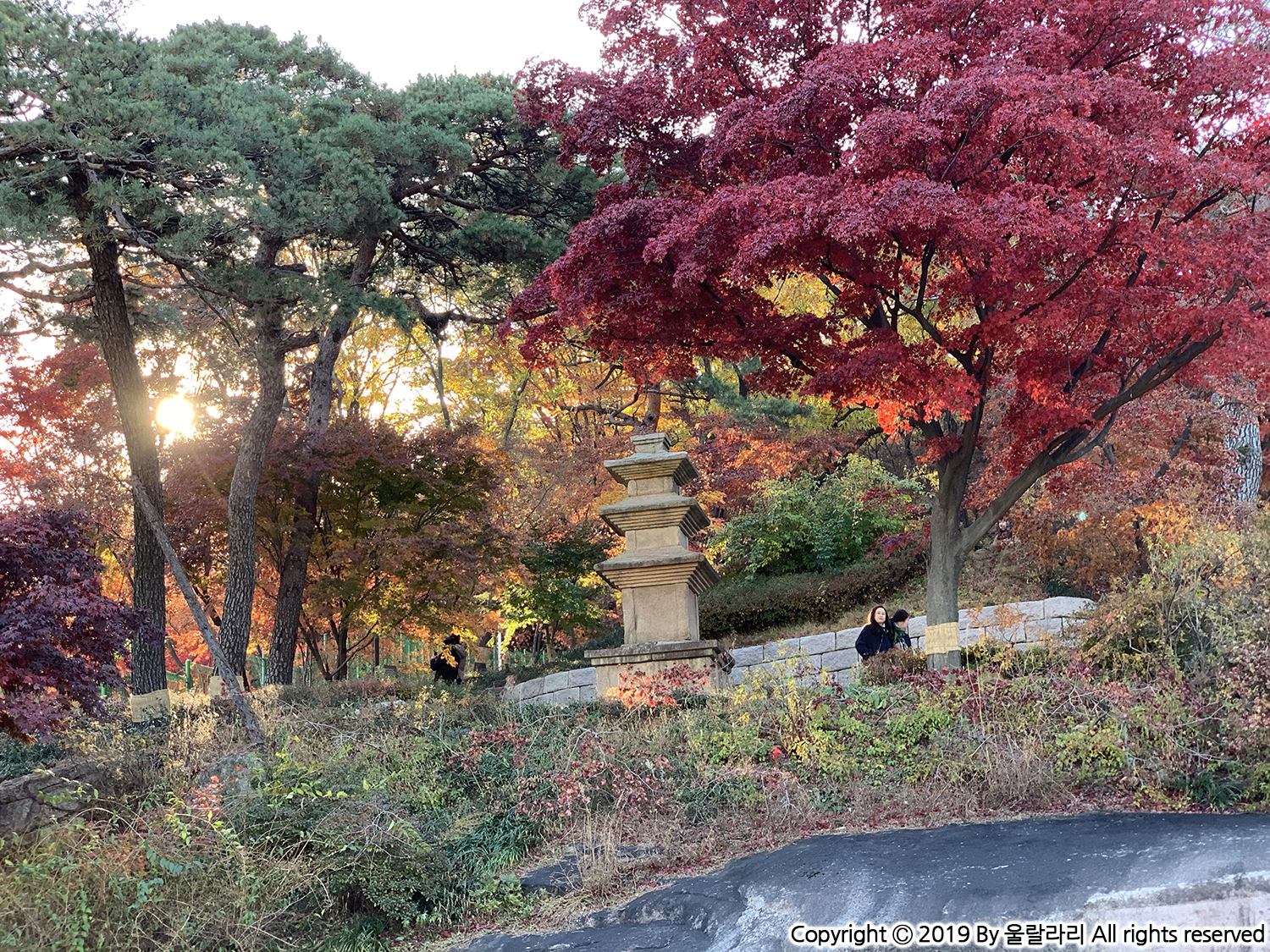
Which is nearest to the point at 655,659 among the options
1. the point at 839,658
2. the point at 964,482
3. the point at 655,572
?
the point at 655,572

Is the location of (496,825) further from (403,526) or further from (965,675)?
(403,526)

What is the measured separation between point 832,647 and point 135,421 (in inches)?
374

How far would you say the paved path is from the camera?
5.15 m

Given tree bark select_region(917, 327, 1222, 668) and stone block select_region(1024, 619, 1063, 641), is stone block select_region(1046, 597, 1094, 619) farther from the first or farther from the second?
tree bark select_region(917, 327, 1222, 668)

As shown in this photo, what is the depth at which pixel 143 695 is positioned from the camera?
1169cm

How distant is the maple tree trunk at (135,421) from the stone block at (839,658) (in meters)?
8.50

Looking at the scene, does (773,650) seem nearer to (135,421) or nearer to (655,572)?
(655,572)

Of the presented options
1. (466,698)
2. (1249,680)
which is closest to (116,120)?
(466,698)

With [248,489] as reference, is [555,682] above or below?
below

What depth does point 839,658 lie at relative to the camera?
15.1 meters

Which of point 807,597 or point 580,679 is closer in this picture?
point 580,679

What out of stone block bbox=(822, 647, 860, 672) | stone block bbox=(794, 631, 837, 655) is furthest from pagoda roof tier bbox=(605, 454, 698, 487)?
stone block bbox=(794, 631, 837, 655)

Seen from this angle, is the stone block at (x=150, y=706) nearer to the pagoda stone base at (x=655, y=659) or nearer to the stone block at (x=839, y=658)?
the pagoda stone base at (x=655, y=659)

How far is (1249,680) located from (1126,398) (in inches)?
153
